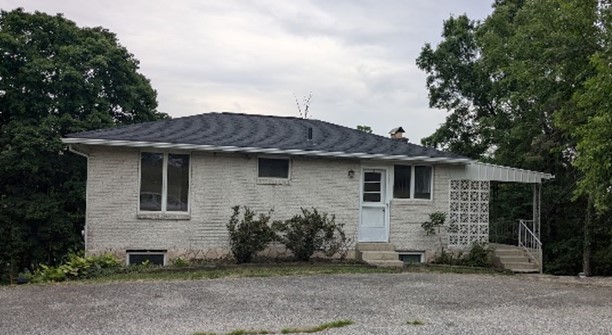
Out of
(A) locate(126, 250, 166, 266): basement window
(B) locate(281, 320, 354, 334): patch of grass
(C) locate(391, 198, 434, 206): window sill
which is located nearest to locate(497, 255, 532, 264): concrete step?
(C) locate(391, 198, 434, 206): window sill

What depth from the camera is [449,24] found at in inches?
968

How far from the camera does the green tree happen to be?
60.9ft

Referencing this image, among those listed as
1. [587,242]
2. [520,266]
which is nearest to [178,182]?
[520,266]

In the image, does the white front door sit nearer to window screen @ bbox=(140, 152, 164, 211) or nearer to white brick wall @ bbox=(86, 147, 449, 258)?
white brick wall @ bbox=(86, 147, 449, 258)

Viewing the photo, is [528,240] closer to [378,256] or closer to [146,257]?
[378,256]

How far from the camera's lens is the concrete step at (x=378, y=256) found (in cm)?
1384

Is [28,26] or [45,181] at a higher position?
[28,26]

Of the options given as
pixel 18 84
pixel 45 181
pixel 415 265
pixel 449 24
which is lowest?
pixel 415 265

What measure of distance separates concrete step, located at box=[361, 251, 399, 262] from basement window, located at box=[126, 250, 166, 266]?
201 inches

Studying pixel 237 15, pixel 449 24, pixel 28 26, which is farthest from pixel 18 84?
pixel 449 24

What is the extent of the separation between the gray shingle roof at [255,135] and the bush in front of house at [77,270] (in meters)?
2.72

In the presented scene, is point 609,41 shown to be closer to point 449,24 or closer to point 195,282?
point 195,282

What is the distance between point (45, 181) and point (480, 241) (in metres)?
15.3

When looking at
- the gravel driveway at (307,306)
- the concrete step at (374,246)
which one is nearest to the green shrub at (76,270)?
the gravel driveway at (307,306)
